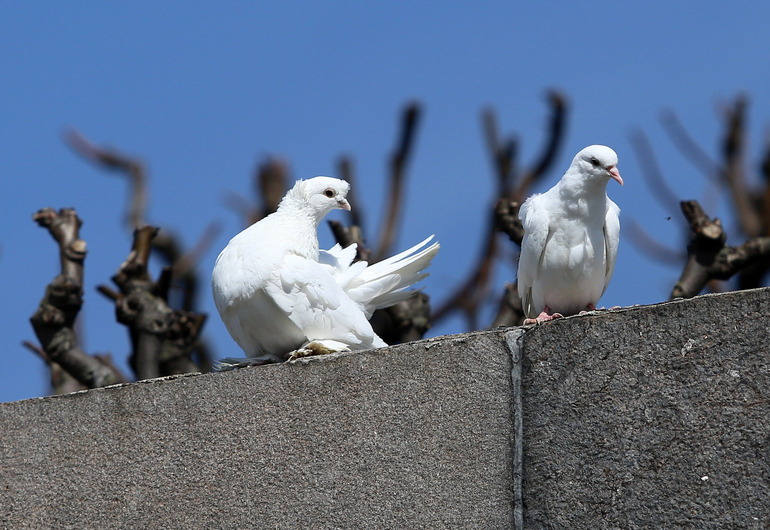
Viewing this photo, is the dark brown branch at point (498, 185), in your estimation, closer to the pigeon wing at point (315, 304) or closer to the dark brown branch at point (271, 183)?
the dark brown branch at point (271, 183)

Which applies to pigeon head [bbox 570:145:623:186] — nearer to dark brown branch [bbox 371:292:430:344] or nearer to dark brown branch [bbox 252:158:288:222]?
dark brown branch [bbox 371:292:430:344]

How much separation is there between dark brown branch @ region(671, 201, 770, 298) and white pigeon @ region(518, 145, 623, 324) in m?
3.70

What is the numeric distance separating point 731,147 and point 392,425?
29.8ft

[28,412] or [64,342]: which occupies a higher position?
[64,342]

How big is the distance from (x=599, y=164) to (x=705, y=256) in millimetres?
4445

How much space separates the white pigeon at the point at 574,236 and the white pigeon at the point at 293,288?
27.8 inches

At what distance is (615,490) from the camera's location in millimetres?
3822

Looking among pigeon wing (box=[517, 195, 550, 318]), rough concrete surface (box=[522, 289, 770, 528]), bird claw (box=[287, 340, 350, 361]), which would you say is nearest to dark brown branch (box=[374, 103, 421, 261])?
pigeon wing (box=[517, 195, 550, 318])

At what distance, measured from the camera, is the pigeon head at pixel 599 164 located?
5.41 metres

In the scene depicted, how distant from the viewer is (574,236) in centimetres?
559

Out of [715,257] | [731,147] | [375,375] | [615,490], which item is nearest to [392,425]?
[375,375]

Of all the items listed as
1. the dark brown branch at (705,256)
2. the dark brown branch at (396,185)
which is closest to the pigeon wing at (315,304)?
the dark brown branch at (705,256)

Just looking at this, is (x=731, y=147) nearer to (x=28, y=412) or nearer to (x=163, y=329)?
(x=163, y=329)

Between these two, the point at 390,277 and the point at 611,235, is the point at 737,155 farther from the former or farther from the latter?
the point at 390,277
